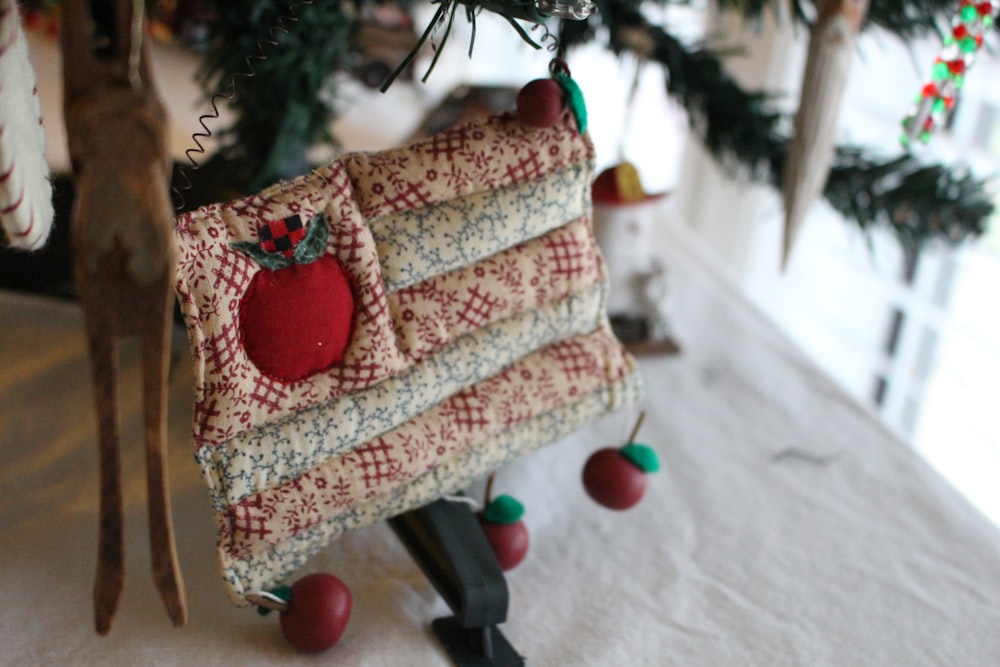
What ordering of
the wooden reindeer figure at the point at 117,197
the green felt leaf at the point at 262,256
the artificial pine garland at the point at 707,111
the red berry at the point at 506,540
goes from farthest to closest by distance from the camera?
the artificial pine garland at the point at 707,111 → the red berry at the point at 506,540 → the green felt leaf at the point at 262,256 → the wooden reindeer figure at the point at 117,197

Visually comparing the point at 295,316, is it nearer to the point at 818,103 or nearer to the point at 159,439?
the point at 159,439

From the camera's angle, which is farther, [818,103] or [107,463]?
[818,103]

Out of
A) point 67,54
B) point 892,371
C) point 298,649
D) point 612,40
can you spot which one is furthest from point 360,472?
point 892,371

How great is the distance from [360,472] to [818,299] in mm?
822

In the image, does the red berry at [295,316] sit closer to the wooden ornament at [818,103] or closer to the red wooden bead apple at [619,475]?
the red wooden bead apple at [619,475]

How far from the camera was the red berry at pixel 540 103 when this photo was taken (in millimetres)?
467

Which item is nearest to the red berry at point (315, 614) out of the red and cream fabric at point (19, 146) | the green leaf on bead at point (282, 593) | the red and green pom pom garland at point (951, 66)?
the green leaf on bead at point (282, 593)

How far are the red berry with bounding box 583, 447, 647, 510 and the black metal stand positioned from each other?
0.28ft

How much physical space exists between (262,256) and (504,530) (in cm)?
22

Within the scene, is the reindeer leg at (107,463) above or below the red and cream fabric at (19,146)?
below

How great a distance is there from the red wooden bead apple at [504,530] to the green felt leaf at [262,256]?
0.20 meters

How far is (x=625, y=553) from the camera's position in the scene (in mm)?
553

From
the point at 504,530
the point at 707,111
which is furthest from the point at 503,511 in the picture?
the point at 707,111

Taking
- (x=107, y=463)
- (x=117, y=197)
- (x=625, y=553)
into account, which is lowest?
(x=625, y=553)
